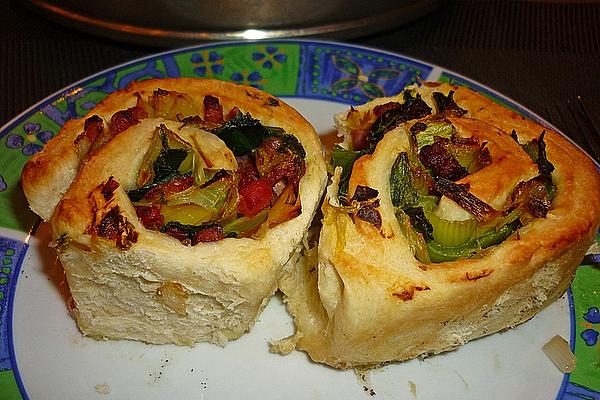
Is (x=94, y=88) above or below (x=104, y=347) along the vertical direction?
above

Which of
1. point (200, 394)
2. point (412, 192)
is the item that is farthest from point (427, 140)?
point (200, 394)

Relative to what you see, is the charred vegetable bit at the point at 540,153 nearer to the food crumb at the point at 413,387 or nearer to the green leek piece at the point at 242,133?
the food crumb at the point at 413,387

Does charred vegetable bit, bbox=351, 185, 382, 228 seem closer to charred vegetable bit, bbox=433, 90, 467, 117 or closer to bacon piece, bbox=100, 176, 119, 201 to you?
charred vegetable bit, bbox=433, 90, 467, 117

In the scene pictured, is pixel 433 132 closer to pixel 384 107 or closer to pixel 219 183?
pixel 384 107

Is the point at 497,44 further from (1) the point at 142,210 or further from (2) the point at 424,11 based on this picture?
(1) the point at 142,210

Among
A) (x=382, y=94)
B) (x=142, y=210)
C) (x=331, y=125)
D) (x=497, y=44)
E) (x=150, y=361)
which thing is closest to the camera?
(x=142, y=210)
